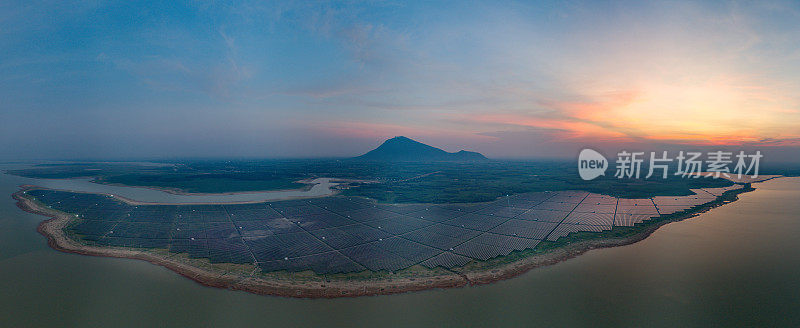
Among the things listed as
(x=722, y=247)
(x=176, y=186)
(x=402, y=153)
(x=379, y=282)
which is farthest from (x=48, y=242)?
(x=402, y=153)

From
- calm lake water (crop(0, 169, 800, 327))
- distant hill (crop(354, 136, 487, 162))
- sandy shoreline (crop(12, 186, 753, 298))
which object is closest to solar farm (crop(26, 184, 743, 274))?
sandy shoreline (crop(12, 186, 753, 298))
